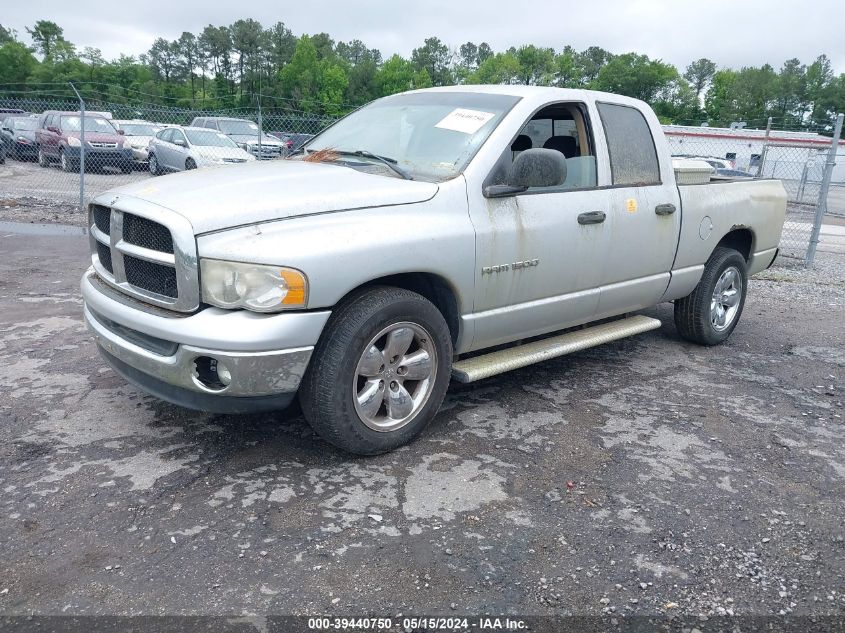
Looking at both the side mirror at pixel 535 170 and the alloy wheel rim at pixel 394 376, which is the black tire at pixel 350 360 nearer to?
the alloy wheel rim at pixel 394 376

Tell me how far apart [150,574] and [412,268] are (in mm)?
1785

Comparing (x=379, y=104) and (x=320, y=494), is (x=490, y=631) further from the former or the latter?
(x=379, y=104)

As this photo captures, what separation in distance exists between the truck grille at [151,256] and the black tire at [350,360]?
636 mm

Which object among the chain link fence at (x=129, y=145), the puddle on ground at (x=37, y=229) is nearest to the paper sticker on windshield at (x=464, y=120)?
the puddle on ground at (x=37, y=229)

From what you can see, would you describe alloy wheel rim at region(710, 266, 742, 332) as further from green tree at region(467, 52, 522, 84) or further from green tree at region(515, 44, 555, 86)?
green tree at region(515, 44, 555, 86)

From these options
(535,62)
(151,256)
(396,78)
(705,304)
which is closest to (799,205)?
(705,304)

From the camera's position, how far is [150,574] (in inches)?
107

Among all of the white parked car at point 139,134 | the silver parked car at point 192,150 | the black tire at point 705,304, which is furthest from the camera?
the white parked car at point 139,134

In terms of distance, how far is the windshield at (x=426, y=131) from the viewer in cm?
407

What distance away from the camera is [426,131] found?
170 inches

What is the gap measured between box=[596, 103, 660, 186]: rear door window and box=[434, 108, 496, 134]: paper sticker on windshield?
100 cm

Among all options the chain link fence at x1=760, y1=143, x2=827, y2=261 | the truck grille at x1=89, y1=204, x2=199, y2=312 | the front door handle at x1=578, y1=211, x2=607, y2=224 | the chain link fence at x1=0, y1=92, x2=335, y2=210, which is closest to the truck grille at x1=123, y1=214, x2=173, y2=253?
the truck grille at x1=89, y1=204, x2=199, y2=312

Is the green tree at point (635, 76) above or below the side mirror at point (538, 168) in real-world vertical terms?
above

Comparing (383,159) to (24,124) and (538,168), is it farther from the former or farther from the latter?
(24,124)
